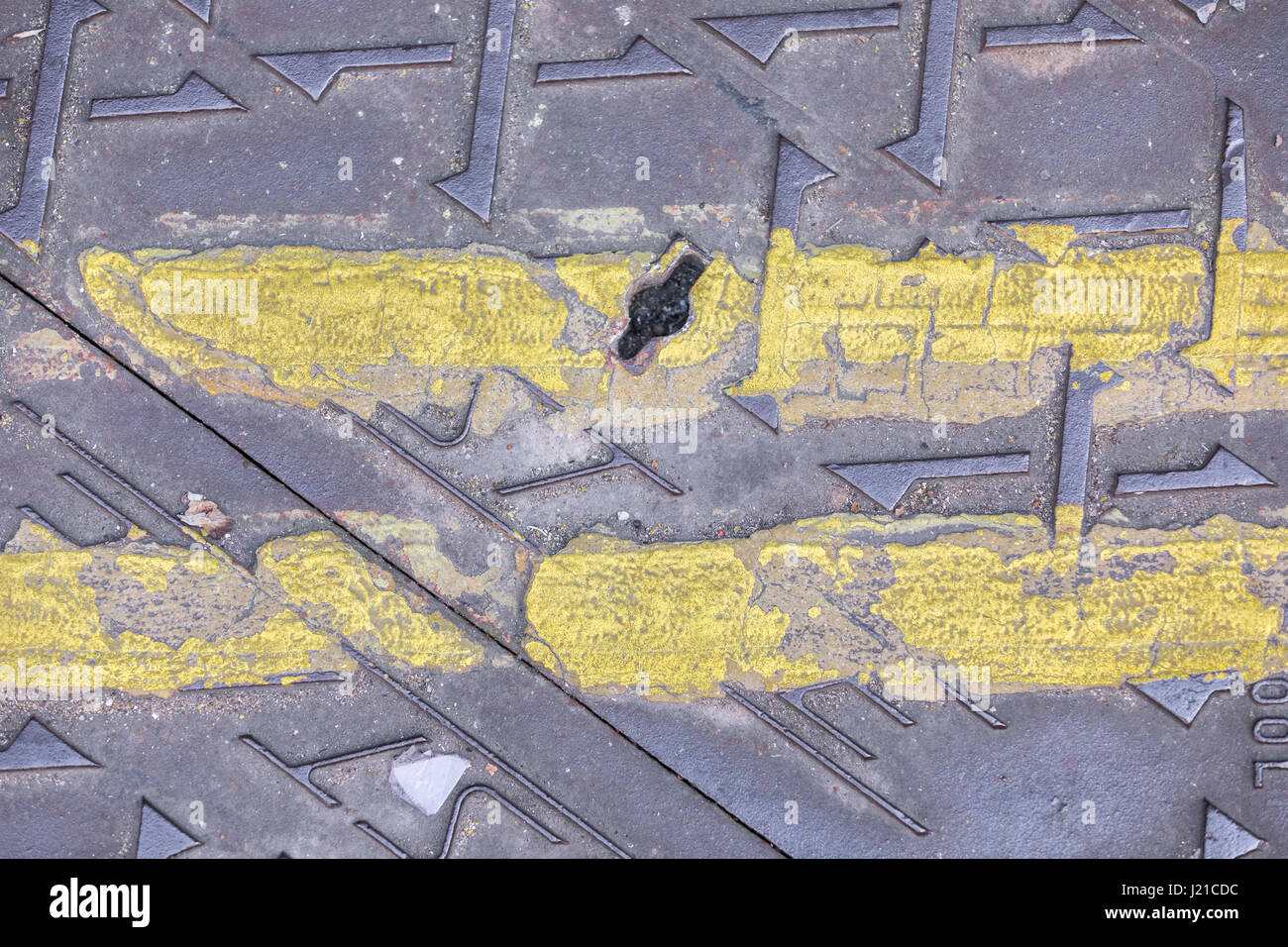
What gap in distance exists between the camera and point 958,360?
3953 mm

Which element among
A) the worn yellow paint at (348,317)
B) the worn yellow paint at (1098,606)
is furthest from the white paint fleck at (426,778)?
the worn yellow paint at (1098,606)

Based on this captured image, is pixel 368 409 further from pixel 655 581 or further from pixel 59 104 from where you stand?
pixel 59 104

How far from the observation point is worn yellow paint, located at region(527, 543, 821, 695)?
3.96 meters

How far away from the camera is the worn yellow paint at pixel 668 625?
13.0ft

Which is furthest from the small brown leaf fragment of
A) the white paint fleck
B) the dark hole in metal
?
the dark hole in metal

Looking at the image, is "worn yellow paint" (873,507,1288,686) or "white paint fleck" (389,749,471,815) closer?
"worn yellow paint" (873,507,1288,686)

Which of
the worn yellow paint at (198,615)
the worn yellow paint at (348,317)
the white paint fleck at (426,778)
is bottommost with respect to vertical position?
the white paint fleck at (426,778)

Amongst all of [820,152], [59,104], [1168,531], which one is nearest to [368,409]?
[59,104]

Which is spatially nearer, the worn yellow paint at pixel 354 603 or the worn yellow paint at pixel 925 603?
the worn yellow paint at pixel 925 603

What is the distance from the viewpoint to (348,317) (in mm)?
4000

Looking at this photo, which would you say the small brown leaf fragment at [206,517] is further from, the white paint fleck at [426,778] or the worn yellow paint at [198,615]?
the white paint fleck at [426,778]

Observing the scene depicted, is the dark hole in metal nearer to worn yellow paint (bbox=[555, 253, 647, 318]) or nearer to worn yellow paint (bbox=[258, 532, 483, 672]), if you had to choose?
worn yellow paint (bbox=[555, 253, 647, 318])

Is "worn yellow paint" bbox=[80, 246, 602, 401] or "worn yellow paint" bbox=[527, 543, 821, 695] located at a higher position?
"worn yellow paint" bbox=[80, 246, 602, 401]

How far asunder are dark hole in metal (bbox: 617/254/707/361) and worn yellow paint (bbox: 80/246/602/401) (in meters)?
0.31
